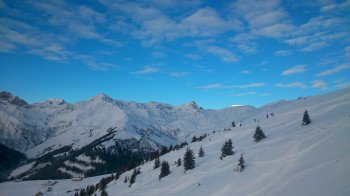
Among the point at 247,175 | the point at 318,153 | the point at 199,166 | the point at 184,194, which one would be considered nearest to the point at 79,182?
the point at 199,166

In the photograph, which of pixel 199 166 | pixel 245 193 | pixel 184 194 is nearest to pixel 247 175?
pixel 245 193

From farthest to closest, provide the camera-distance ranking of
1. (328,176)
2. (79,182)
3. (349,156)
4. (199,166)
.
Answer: (79,182) → (199,166) → (349,156) → (328,176)

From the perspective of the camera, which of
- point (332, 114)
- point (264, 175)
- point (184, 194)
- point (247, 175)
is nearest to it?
point (264, 175)

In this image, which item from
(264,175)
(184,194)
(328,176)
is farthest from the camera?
(184,194)

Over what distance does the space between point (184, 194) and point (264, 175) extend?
14.9 meters

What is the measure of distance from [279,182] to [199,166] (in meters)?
34.8

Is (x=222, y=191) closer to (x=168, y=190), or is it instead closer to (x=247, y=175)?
(x=247, y=175)

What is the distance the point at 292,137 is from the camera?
59406mm

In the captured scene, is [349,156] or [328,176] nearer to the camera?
[328,176]

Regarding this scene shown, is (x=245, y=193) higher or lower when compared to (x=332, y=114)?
lower

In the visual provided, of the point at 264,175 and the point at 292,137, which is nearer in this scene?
the point at 264,175

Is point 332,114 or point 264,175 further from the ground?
point 332,114

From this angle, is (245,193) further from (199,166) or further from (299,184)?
(199,166)

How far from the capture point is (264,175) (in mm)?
43781
